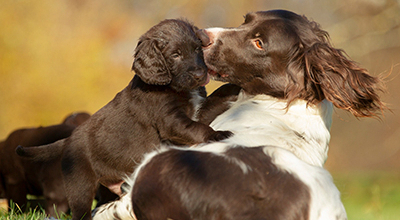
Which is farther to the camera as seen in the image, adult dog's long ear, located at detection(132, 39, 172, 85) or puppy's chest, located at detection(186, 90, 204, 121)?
puppy's chest, located at detection(186, 90, 204, 121)

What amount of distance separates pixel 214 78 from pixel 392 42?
1003 centimetres

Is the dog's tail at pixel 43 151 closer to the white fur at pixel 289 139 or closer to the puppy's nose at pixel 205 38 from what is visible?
the white fur at pixel 289 139

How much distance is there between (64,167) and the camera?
326 centimetres

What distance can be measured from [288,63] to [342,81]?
0.39 m

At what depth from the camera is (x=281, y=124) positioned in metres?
2.76

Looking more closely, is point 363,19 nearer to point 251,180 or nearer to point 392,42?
point 392,42

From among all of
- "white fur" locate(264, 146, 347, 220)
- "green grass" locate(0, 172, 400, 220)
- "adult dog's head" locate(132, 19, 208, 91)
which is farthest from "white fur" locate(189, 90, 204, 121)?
"green grass" locate(0, 172, 400, 220)

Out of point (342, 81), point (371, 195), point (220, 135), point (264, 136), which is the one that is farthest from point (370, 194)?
point (220, 135)

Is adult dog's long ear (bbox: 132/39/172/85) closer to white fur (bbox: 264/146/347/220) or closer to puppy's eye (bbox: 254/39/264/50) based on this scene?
puppy's eye (bbox: 254/39/264/50)

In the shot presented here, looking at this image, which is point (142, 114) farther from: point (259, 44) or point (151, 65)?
point (259, 44)

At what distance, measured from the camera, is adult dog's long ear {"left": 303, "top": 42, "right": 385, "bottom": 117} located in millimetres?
2703

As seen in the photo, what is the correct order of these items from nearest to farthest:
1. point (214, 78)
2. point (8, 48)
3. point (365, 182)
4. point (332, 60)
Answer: point (332, 60) → point (214, 78) → point (365, 182) → point (8, 48)

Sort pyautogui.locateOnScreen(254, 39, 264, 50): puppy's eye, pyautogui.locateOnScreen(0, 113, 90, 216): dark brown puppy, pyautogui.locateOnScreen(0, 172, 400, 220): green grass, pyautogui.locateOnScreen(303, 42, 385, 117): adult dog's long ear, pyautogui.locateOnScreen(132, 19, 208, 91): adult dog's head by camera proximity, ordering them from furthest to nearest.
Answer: pyautogui.locateOnScreen(0, 172, 400, 220): green grass, pyautogui.locateOnScreen(0, 113, 90, 216): dark brown puppy, pyautogui.locateOnScreen(132, 19, 208, 91): adult dog's head, pyautogui.locateOnScreen(254, 39, 264, 50): puppy's eye, pyautogui.locateOnScreen(303, 42, 385, 117): adult dog's long ear

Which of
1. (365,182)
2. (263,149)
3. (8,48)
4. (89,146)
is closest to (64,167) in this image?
(89,146)
